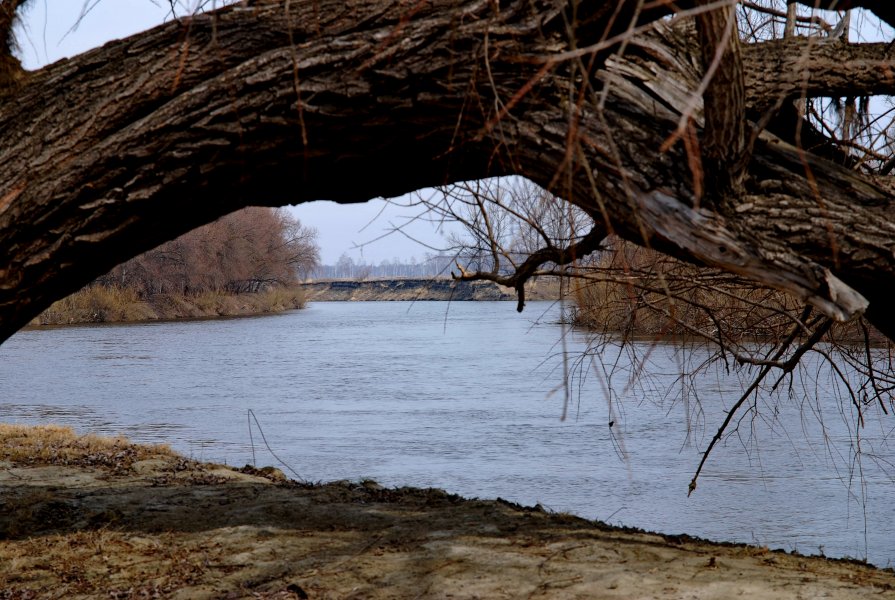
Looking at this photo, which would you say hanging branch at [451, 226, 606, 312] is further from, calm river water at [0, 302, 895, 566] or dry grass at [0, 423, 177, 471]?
dry grass at [0, 423, 177, 471]

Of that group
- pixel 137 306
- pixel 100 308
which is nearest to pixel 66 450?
pixel 100 308

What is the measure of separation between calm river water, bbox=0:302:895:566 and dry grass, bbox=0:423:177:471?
5.20 ft

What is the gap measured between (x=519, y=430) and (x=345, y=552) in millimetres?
7763

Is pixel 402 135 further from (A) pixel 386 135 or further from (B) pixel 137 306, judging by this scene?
(B) pixel 137 306

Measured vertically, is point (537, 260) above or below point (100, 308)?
above

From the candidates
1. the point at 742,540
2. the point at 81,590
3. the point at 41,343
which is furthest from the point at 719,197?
the point at 41,343

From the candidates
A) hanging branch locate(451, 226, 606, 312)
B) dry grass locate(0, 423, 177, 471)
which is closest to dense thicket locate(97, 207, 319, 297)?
dry grass locate(0, 423, 177, 471)

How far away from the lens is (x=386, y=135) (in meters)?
4.38

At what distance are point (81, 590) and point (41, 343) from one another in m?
29.2

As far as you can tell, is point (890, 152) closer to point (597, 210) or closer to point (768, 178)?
point (768, 178)

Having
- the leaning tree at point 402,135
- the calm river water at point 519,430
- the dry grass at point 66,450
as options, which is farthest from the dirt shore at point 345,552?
the leaning tree at point 402,135

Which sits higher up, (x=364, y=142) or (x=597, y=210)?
(x=364, y=142)

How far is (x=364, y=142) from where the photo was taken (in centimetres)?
441

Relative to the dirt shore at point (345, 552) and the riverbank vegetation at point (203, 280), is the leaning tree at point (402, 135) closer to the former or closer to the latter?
the dirt shore at point (345, 552)
